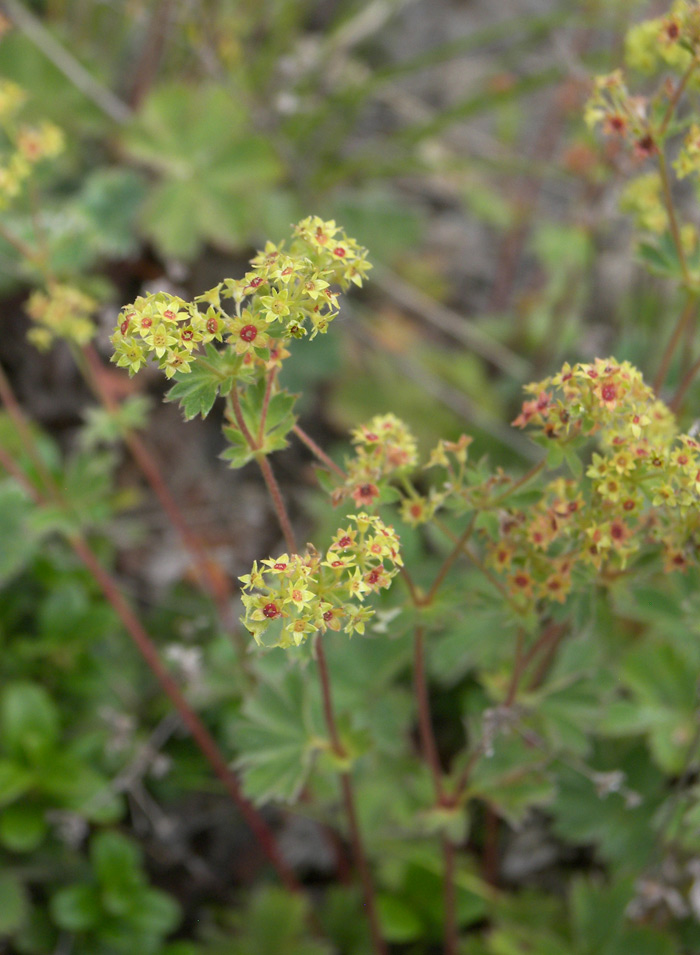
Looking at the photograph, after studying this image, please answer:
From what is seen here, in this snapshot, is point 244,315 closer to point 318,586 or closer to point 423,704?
point 318,586

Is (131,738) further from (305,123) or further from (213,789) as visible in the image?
(305,123)

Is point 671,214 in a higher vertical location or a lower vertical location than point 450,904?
higher

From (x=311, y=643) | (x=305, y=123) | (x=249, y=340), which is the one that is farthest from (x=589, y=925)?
(x=305, y=123)

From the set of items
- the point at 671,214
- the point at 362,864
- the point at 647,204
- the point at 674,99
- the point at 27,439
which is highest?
the point at 27,439

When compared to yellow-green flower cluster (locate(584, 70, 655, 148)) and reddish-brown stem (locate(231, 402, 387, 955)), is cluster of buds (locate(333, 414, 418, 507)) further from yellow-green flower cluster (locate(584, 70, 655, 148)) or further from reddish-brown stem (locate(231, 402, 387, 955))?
yellow-green flower cluster (locate(584, 70, 655, 148))

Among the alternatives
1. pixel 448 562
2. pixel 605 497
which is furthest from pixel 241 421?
pixel 605 497

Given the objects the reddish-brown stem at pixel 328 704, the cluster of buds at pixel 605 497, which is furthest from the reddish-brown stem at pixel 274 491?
the cluster of buds at pixel 605 497
